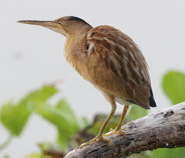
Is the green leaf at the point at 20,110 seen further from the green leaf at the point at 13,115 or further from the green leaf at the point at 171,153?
the green leaf at the point at 171,153

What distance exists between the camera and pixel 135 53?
1.09 meters

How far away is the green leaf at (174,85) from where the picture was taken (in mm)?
1652

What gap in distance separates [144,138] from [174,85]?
1.97 feet

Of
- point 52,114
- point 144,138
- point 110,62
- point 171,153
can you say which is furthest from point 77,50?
point 171,153

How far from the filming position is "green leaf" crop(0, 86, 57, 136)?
1.64 meters

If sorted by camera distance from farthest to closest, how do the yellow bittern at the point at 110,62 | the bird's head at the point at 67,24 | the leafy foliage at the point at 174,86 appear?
the leafy foliage at the point at 174,86, the bird's head at the point at 67,24, the yellow bittern at the point at 110,62

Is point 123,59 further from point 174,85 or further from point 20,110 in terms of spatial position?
point 20,110

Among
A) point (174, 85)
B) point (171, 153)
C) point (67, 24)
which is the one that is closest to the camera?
point (67, 24)

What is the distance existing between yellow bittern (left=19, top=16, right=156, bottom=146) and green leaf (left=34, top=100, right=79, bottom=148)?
0.66 metres

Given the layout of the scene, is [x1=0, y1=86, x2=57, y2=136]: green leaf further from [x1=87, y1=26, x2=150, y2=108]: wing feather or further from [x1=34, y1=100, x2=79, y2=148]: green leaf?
[x1=87, y1=26, x2=150, y2=108]: wing feather

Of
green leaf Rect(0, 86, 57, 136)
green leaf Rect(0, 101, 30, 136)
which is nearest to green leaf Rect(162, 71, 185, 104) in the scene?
green leaf Rect(0, 86, 57, 136)

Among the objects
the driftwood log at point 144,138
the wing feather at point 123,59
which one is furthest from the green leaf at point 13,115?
the wing feather at point 123,59

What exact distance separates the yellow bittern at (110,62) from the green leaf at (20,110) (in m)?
0.64

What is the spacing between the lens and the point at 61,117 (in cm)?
173
